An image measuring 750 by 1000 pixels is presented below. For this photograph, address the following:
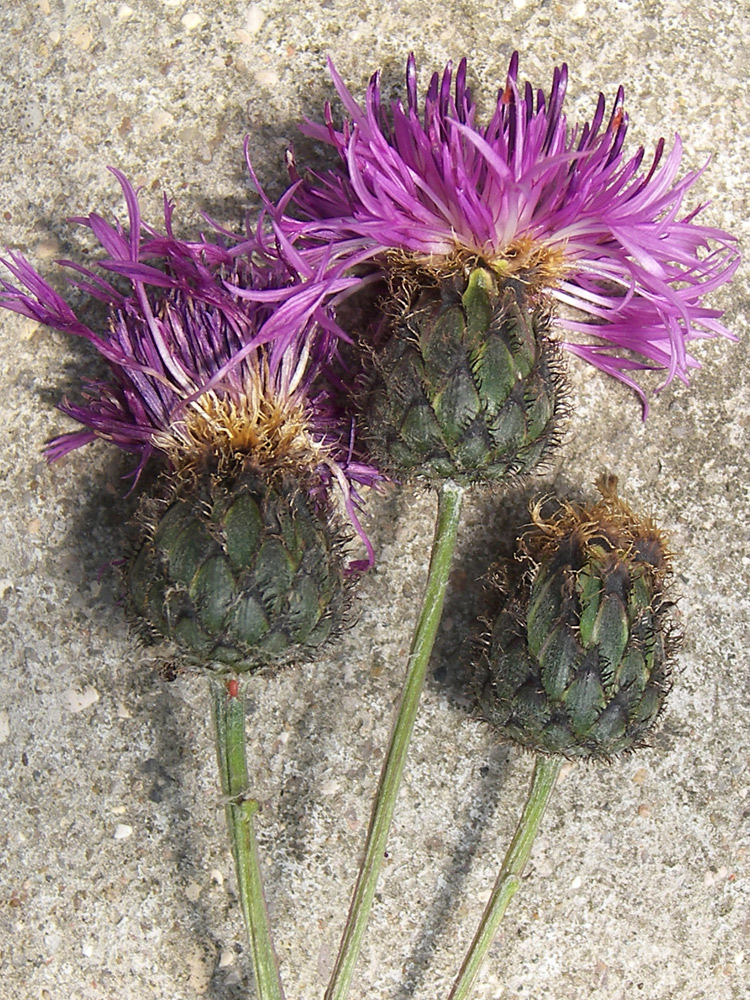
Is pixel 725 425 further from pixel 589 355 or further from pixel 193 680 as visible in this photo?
pixel 193 680

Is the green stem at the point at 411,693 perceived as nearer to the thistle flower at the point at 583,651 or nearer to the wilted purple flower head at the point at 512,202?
the thistle flower at the point at 583,651

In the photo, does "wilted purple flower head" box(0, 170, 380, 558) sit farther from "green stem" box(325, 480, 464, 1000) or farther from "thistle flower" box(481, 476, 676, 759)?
"thistle flower" box(481, 476, 676, 759)

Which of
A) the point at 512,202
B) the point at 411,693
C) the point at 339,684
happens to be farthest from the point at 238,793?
the point at 512,202

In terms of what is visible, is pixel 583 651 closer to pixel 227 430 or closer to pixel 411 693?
pixel 411 693

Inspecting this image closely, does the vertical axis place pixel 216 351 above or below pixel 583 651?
above

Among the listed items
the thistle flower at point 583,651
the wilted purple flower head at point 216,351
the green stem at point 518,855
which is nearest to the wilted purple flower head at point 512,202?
the wilted purple flower head at point 216,351

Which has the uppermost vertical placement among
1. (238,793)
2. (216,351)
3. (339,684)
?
(216,351)

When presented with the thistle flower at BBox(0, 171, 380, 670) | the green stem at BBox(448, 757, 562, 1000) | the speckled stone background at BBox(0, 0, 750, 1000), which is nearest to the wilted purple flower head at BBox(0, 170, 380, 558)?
the thistle flower at BBox(0, 171, 380, 670)
